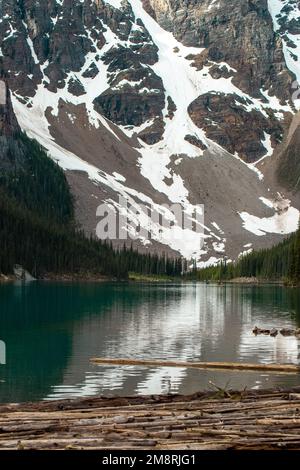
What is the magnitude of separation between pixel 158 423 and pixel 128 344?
43118 mm

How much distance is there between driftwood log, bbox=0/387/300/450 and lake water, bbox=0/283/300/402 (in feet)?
A: 23.6

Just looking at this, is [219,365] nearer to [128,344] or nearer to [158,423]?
[128,344]

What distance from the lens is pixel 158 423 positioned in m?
22.2

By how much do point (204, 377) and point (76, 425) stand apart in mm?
24987

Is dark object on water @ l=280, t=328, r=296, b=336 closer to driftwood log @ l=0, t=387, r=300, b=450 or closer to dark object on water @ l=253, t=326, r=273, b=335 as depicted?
dark object on water @ l=253, t=326, r=273, b=335

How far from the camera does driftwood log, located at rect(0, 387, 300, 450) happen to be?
20.4m

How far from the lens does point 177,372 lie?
49156 millimetres

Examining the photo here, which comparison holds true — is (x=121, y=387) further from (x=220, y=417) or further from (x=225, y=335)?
(x=225, y=335)

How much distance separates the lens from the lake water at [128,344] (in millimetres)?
44125
